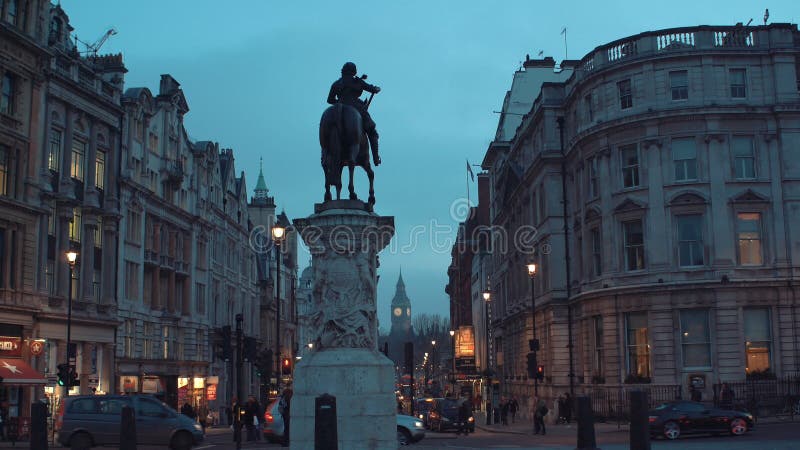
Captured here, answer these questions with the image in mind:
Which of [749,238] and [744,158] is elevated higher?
[744,158]

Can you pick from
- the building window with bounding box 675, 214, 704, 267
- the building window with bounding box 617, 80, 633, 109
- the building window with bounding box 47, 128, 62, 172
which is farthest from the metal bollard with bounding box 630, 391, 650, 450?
the building window with bounding box 47, 128, 62, 172

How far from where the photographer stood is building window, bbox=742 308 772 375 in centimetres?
4306

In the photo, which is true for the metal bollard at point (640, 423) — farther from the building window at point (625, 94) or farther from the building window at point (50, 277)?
the building window at point (50, 277)

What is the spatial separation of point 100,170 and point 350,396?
124 ft

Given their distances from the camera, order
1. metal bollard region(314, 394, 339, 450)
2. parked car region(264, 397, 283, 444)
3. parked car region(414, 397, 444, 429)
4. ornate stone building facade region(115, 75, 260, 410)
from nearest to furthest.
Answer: metal bollard region(314, 394, 339, 450) → parked car region(264, 397, 283, 444) → parked car region(414, 397, 444, 429) → ornate stone building facade region(115, 75, 260, 410)

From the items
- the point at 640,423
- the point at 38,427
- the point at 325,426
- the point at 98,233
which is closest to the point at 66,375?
the point at 98,233

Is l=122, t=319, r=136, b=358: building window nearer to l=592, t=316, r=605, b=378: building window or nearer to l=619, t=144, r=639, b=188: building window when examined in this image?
l=592, t=316, r=605, b=378: building window

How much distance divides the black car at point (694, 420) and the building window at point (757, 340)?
11.5 meters

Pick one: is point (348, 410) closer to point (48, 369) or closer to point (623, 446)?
point (623, 446)

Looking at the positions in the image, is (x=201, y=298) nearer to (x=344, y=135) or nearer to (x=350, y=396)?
(x=344, y=135)

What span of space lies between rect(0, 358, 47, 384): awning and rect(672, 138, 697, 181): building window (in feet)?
103

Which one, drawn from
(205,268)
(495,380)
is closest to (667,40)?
(205,268)

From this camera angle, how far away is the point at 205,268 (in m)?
69.4

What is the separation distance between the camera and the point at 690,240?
146 feet
